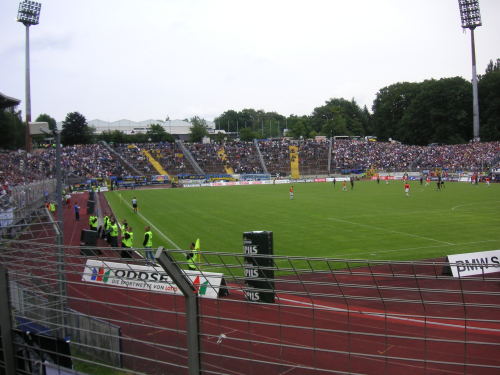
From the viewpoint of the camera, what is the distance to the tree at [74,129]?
98.4 m

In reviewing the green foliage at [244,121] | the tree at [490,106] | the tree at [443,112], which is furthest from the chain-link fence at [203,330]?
the green foliage at [244,121]

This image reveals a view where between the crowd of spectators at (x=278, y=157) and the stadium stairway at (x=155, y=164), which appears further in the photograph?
the stadium stairway at (x=155, y=164)

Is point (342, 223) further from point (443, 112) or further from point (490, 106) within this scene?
point (443, 112)

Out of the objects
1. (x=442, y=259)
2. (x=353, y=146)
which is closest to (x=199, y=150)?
(x=353, y=146)

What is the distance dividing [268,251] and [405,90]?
113411 millimetres

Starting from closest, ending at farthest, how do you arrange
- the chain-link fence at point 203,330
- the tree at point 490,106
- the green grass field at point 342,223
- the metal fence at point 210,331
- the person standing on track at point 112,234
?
1. the chain-link fence at point 203,330
2. the metal fence at point 210,331
3. the green grass field at point 342,223
4. the person standing on track at point 112,234
5. the tree at point 490,106

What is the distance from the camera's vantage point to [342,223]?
27.7 metres

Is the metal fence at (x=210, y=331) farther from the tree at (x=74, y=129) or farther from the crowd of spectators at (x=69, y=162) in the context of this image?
the tree at (x=74, y=129)

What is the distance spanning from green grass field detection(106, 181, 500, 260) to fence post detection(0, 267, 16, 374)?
14595mm

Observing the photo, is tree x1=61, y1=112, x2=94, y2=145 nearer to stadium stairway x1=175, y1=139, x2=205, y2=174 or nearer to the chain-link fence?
stadium stairway x1=175, y1=139, x2=205, y2=174

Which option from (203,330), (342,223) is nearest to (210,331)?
(203,330)

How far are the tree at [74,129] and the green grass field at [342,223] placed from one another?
205 feet

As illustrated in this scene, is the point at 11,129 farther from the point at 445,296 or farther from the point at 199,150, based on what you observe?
the point at 445,296

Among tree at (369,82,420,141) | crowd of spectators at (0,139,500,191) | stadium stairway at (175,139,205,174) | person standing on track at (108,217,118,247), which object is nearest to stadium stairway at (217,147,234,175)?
crowd of spectators at (0,139,500,191)
